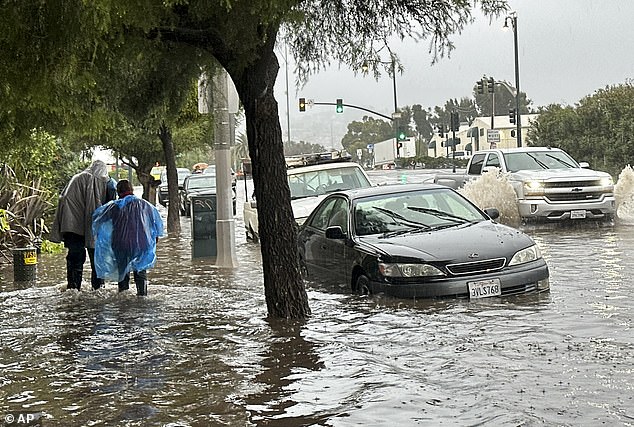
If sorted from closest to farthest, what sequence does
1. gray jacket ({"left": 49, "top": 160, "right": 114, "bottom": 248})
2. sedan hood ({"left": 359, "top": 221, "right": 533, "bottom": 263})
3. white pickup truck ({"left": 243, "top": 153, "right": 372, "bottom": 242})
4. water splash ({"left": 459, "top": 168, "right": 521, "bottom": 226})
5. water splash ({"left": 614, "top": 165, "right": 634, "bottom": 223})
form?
sedan hood ({"left": 359, "top": 221, "right": 533, "bottom": 263}) < gray jacket ({"left": 49, "top": 160, "right": 114, "bottom": 248}) < white pickup truck ({"left": 243, "top": 153, "right": 372, "bottom": 242}) < water splash ({"left": 459, "top": 168, "right": 521, "bottom": 226}) < water splash ({"left": 614, "top": 165, "right": 634, "bottom": 223})

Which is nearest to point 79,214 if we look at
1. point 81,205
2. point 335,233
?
point 81,205

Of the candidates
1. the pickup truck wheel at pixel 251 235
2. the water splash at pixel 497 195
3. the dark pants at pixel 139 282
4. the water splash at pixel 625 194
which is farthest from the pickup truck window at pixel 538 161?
the dark pants at pixel 139 282

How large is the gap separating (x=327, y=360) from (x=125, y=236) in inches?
208

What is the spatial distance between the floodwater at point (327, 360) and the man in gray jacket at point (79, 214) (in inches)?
30.5

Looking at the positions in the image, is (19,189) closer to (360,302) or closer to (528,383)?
(360,302)

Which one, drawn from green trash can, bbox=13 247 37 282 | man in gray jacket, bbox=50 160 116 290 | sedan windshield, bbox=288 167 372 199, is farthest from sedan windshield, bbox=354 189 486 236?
sedan windshield, bbox=288 167 372 199

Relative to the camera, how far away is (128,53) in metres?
9.39

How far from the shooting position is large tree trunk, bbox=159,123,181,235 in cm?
2691

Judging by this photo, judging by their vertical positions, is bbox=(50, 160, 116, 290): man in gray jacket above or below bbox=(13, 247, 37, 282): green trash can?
above

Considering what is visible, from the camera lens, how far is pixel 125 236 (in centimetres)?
1245

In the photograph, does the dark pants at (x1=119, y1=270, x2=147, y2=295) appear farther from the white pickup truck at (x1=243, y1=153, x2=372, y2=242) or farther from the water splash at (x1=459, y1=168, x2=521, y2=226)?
the water splash at (x1=459, y1=168, x2=521, y2=226)

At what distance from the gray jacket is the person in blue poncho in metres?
0.41

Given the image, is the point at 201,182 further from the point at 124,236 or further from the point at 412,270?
the point at 412,270

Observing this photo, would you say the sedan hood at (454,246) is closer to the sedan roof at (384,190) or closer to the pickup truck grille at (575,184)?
the sedan roof at (384,190)
